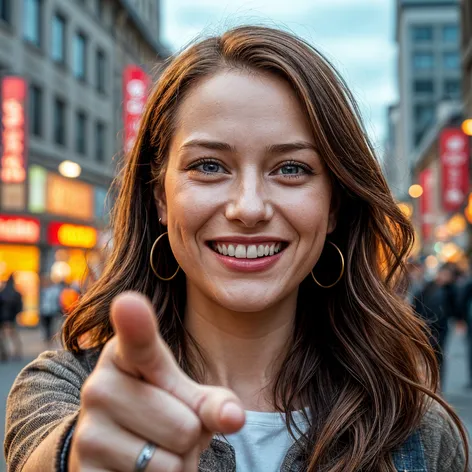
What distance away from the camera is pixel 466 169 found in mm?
34438

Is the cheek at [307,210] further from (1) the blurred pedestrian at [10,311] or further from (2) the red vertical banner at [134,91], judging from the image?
(2) the red vertical banner at [134,91]

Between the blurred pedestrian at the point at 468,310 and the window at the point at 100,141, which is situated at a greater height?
the window at the point at 100,141

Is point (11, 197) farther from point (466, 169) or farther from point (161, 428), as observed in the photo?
point (161, 428)

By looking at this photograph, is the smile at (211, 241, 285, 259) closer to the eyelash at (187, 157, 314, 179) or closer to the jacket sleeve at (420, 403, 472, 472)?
the eyelash at (187, 157, 314, 179)

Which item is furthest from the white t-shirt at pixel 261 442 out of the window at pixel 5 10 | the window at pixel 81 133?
the window at pixel 81 133

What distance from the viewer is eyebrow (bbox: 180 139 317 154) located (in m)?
1.87

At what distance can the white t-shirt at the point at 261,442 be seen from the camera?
1.90 m

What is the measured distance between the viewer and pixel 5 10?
23094 mm

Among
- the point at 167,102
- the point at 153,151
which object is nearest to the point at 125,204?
the point at 153,151

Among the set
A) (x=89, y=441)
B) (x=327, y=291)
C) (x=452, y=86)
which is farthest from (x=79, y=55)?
(x=452, y=86)

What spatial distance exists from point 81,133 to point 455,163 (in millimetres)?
16058

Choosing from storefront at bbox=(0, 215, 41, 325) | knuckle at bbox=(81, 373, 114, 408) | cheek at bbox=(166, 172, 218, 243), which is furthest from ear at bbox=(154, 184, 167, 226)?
storefront at bbox=(0, 215, 41, 325)

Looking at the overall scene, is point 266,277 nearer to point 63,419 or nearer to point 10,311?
point 63,419

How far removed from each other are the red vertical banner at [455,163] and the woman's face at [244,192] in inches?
1329
